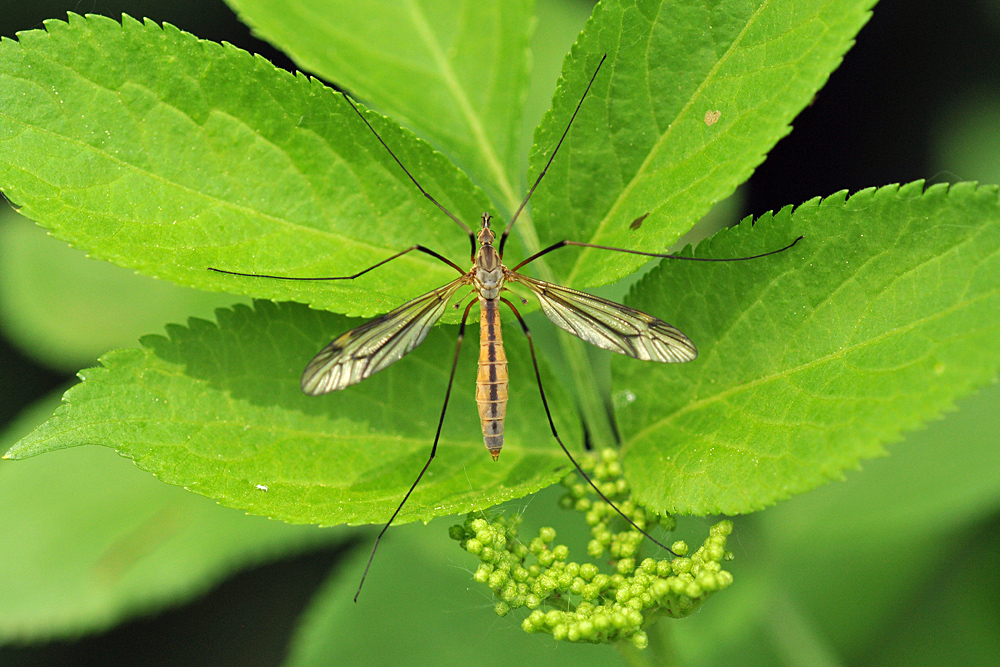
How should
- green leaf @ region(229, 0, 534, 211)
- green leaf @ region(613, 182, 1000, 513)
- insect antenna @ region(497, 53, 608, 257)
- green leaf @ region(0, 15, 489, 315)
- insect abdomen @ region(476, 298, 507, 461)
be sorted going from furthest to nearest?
1. green leaf @ region(229, 0, 534, 211)
2. insect abdomen @ region(476, 298, 507, 461)
3. insect antenna @ region(497, 53, 608, 257)
4. green leaf @ region(0, 15, 489, 315)
5. green leaf @ region(613, 182, 1000, 513)

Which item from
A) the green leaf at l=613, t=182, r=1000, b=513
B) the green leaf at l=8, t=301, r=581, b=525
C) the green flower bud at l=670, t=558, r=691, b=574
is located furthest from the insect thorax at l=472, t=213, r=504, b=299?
the green flower bud at l=670, t=558, r=691, b=574

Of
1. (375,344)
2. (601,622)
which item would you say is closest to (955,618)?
(601,622)

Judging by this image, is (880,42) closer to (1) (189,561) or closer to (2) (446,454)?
(2) (446,454)

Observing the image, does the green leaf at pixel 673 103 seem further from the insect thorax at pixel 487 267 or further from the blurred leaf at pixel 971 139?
the blurred leaf at pixel 971 139

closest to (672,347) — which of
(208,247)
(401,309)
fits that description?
(401,309)

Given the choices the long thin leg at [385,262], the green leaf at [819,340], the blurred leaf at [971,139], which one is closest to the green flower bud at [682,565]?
the green leaf at [819,340]

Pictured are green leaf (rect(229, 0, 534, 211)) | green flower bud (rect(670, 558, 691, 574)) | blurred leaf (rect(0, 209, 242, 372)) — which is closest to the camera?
green flower bud (rect(670, 558, 691, 574))

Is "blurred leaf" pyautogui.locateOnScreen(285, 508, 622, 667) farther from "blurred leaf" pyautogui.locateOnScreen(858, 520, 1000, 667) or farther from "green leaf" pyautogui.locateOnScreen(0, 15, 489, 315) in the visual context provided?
"green leaf" pyautogui.locateOnScreen(0, 15, 489, 315)
